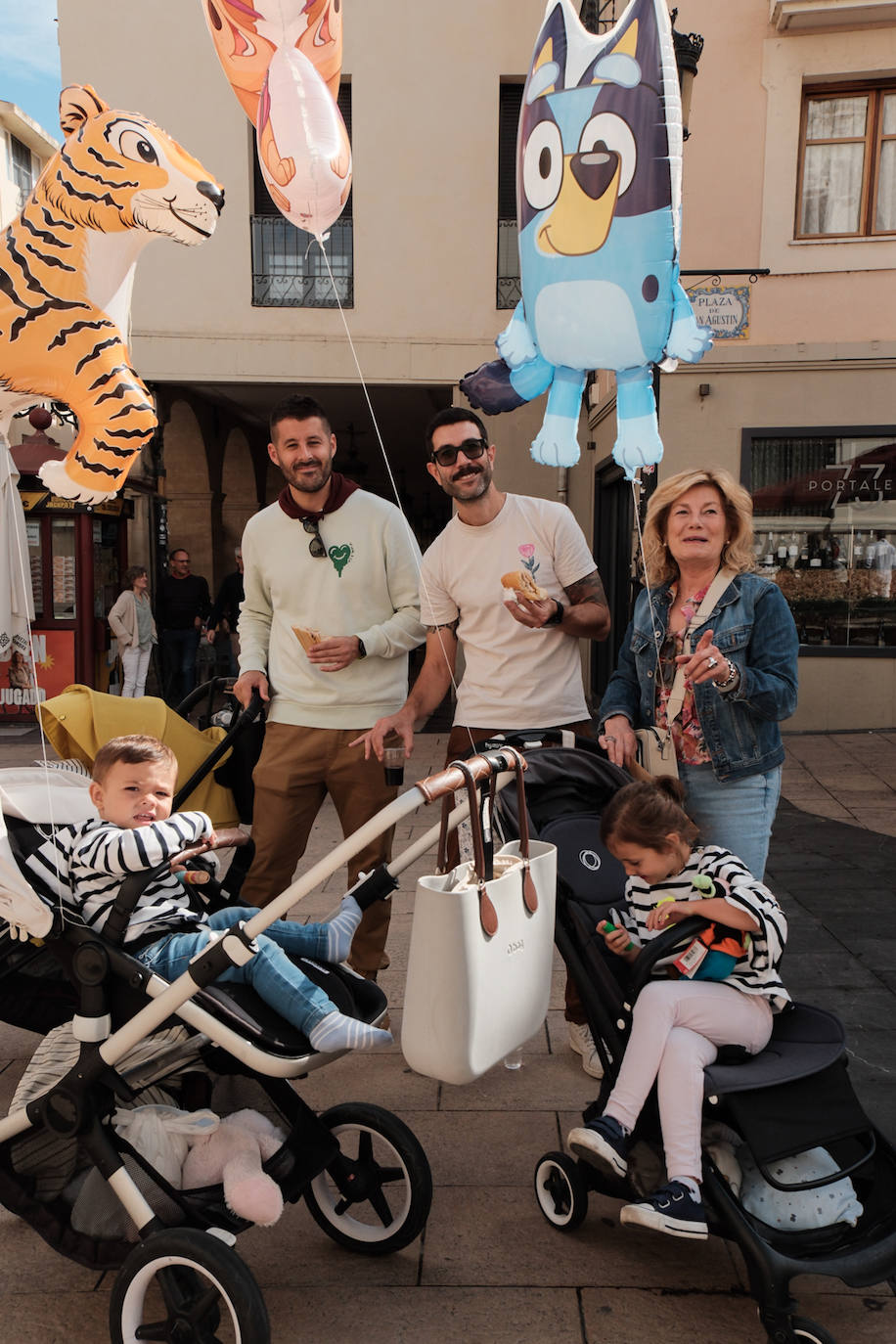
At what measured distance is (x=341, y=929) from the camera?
2418 millimetres

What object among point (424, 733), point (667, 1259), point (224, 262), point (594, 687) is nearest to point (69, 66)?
point (224, 262)

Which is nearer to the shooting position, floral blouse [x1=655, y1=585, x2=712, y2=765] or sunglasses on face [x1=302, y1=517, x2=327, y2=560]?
floral blouse [x1=655, y1=585, x2=712, y2=765]

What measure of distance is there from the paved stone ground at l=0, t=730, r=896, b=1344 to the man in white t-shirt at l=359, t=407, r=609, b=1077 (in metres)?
0.43

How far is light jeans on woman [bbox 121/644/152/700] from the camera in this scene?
1032 centimetres

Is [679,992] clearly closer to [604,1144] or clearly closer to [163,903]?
[604,1144]

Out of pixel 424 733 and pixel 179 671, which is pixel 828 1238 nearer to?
pixel 424 733

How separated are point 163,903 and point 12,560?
1197mm

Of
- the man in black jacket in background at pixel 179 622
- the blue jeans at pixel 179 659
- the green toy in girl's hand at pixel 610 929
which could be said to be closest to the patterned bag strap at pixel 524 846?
the green toy in girl's hand at pixel 610 929

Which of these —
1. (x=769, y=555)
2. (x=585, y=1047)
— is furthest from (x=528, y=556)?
(x=769, y=555)

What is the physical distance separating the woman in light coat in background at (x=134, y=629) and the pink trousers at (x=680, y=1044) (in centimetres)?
875

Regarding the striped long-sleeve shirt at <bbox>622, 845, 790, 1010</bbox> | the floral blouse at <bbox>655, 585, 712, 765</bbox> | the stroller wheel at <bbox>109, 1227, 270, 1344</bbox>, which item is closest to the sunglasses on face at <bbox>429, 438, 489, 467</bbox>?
the floral blouse at <bbox>655, 585, 712, 765</bbox>

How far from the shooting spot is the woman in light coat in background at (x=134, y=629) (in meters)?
10.2

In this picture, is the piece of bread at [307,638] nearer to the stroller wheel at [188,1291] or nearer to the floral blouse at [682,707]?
the floral blouse at [682,707]

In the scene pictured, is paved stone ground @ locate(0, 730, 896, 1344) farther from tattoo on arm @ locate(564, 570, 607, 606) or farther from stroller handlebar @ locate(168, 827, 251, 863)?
tattoo on arm @ locate(564, 570, 607, 606)
